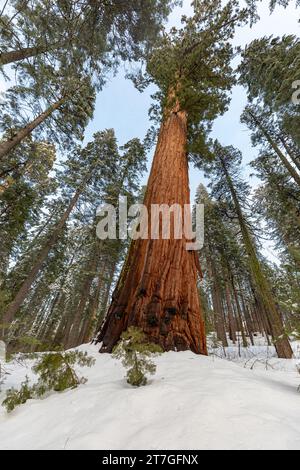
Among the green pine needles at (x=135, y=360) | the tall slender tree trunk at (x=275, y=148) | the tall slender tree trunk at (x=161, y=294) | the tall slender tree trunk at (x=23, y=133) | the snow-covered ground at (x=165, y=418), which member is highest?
the tall slender tree trunk at (x=275, y=148)

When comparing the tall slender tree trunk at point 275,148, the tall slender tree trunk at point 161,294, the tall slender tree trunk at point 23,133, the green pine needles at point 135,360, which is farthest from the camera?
the tall slender tree trunk at point 275,148

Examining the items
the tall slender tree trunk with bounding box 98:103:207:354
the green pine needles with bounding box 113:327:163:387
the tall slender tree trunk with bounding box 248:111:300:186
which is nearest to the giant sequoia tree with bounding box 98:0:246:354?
the tall slender tree trunk with bounding box 98:103:207:354

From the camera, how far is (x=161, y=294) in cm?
311

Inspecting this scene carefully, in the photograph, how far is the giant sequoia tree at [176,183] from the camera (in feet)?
9.79

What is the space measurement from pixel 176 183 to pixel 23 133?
6851 mm

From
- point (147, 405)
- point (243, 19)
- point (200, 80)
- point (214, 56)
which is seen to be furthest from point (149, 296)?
point (243, 19)

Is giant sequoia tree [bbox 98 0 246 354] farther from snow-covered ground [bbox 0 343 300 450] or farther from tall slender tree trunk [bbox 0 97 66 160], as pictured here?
tall slender tree trunk [bbox 0 97 66 160]

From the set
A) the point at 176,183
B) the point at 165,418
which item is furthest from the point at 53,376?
the point at 176,183

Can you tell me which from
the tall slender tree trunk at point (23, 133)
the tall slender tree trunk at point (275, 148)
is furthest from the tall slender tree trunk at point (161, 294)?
the tall slender tree trunk at point (275, 148)

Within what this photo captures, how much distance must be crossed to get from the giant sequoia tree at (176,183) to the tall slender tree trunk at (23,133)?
406cm

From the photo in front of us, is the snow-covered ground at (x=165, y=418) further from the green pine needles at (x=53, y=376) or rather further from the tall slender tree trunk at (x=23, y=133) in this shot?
the tall slender tree trunk at (x=23, y=133)

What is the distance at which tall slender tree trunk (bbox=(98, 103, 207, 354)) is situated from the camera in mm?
2881

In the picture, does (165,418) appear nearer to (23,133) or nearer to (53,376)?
(53,376)
